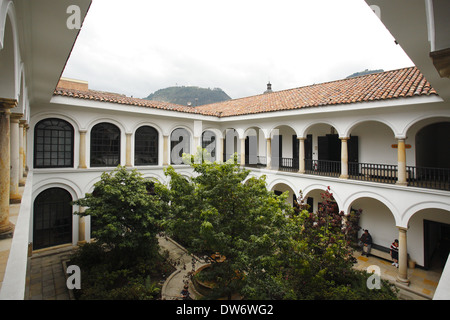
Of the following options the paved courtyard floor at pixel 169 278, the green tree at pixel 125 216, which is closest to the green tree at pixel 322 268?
the paved courtyard floor at pixel 169 278

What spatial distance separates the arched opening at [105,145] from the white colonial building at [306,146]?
0.05 meters

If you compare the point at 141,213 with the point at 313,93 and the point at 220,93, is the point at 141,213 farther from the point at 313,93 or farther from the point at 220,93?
the point at 220,93

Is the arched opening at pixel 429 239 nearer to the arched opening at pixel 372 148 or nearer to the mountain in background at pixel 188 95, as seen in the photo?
the arched opening at pixel 372 148

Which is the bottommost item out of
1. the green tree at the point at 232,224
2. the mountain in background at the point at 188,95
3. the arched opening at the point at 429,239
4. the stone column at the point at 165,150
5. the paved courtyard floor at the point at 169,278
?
the paved courtyard floor at the point at 169,278

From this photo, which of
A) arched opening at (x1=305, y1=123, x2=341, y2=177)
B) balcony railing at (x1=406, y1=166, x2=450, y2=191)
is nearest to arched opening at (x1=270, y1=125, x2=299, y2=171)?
arched opening at (x1=305, y1=123, x2=341, y2=177)

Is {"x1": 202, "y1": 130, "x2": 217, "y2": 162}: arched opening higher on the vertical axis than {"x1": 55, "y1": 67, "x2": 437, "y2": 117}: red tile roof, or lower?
lower

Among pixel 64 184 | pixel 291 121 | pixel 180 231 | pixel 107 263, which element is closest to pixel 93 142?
pixel 64 184

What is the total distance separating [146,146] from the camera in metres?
14.1

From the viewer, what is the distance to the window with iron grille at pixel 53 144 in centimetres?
1123

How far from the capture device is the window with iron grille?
1123 cm

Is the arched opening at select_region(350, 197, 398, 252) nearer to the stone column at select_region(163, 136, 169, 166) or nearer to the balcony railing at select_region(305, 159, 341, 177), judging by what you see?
the balcony railing at select_region(305, 159, 341, 177)

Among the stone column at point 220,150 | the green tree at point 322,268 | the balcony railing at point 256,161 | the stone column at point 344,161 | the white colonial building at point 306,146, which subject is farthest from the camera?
the stone column at point 220,150

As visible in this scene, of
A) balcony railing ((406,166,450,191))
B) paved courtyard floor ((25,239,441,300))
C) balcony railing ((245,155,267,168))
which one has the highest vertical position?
balcony railing ((245,155,267,168))

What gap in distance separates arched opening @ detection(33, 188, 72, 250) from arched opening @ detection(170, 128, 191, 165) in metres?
5.95
